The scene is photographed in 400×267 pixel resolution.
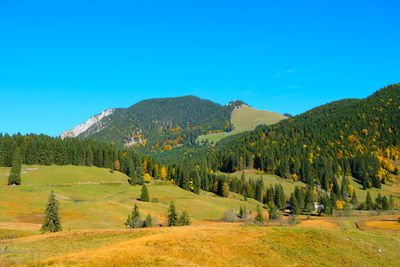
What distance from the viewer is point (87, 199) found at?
119 m

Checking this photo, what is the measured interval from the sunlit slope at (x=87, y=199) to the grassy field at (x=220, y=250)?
3605cm

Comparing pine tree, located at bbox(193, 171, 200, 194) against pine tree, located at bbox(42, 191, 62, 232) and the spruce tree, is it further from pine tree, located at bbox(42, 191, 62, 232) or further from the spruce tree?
pine tree, located at bbox(42, 191, 62, 232)

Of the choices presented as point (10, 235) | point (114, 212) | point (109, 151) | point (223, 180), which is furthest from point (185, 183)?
point (10, 235)

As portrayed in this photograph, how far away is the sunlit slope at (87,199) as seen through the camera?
82000 mm

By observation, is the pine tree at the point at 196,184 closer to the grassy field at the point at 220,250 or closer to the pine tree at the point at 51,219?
the pine tree at the point at 51,219

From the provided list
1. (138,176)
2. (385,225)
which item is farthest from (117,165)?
(385,225)

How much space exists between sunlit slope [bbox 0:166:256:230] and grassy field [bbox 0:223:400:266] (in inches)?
1419

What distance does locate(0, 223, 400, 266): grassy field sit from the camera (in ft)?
91.1

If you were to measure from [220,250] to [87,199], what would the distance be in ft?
320

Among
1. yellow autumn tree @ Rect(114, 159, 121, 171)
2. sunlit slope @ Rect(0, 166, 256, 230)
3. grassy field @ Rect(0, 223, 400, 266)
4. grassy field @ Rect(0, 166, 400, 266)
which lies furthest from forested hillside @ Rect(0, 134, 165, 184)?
grassy field @ Rect(0, 223, 400, 266)

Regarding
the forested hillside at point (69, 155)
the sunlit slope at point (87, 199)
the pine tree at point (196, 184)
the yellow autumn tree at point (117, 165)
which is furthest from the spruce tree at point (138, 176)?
the yellow autumn tree at point (117, 165)

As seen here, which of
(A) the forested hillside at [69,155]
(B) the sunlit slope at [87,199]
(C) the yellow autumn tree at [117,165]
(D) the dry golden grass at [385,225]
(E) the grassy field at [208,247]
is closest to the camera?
(E) the grassy field at [208,247]

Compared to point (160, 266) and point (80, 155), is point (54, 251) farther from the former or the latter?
point (80, 155)

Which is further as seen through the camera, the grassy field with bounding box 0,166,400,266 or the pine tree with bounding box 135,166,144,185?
the pine tree with bounding box 135,166,144,185
